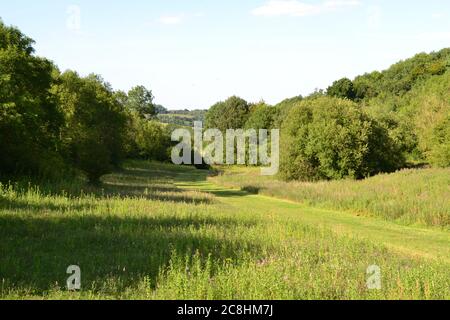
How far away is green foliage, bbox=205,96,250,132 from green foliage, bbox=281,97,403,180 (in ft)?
238

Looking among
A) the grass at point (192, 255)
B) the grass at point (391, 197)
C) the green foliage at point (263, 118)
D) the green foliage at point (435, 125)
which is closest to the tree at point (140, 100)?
the green foliage at point (263, 118)

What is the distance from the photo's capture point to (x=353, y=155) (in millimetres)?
48500

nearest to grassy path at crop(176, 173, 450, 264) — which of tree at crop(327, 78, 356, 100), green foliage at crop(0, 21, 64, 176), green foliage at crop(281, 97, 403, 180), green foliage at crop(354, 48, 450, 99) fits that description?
green foliage at crop(0, 21, 64, 176)

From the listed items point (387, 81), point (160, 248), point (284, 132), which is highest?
point (387, 81)

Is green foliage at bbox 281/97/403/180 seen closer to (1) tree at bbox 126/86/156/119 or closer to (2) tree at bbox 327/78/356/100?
(2) tree at bbox 327/78/356/100

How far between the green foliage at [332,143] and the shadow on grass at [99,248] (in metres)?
32.2

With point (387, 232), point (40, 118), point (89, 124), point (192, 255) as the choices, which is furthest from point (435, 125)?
point (192, 255)

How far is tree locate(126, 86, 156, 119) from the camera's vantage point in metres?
128

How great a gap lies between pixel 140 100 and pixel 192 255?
120 meters

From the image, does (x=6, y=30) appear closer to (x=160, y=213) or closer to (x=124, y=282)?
(x=160, y=213)

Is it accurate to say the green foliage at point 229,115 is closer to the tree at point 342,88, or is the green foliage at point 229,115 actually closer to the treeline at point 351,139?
the tree at point 342,88

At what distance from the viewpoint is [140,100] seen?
12950cm

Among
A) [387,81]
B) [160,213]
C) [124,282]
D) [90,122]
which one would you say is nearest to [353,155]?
A: [90,122]

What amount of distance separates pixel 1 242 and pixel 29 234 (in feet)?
4.56
